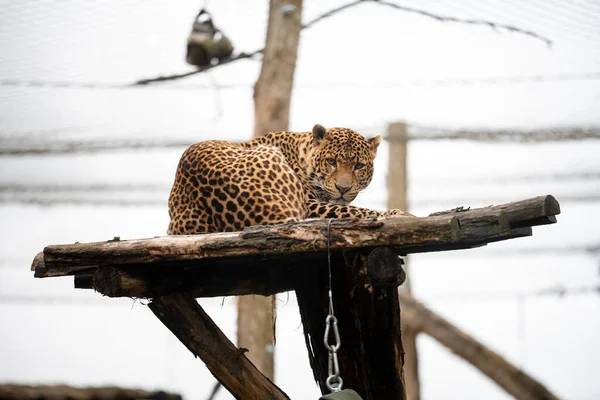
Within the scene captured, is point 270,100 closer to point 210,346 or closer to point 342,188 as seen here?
point 342,188

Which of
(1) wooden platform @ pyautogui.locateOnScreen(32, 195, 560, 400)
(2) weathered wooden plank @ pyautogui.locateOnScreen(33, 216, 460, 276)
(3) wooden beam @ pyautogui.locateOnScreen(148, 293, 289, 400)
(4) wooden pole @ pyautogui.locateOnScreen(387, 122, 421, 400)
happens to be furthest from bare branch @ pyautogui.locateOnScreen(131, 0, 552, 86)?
(2) weathered wooden plank @ pyautogui.locateOnScreen(33, 216, 460, 276)

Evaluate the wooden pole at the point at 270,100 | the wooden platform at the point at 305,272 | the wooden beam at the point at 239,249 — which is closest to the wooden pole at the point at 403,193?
the wooden pole at the point at 270,100

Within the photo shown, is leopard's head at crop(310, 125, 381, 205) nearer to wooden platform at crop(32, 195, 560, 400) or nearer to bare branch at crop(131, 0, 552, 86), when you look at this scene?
wooden platform at crop(32, 195, 560, 400)

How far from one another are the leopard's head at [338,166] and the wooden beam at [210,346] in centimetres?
123

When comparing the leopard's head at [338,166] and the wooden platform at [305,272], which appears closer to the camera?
the wooden platform at [305,272]

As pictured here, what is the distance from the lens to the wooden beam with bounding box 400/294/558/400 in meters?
8.28

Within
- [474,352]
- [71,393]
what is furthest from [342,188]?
[71,393]

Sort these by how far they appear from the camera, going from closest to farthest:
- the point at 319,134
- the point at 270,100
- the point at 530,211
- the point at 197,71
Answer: the point at 530,211 < the point at 319,134 < the point at 270,100 < the point at 197,71

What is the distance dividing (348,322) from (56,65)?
203 inches

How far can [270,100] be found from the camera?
7.57 metres

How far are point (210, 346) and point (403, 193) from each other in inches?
168

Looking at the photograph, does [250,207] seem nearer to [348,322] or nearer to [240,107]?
[348,322]

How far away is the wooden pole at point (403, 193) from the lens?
8.36m

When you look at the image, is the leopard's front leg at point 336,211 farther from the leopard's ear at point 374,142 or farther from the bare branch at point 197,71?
the bare branch at point 197,71
